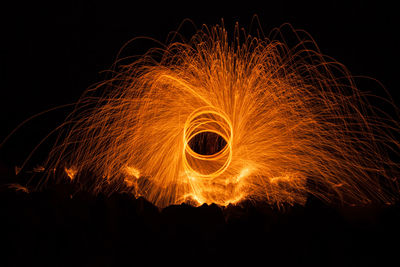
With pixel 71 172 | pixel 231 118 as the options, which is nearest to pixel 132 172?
pixel 71 172

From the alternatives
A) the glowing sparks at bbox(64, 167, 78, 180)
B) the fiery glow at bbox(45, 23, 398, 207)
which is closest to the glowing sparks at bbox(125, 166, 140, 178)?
the fiery glow at bbox(45, 23, 398, 207)

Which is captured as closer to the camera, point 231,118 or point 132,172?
point 132,172

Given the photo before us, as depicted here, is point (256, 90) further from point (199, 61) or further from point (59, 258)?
point (59, 258)

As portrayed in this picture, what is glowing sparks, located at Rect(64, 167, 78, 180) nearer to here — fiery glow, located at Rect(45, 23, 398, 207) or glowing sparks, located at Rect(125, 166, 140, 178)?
fiery glow, located at Rect(45, 23, 398, 207)

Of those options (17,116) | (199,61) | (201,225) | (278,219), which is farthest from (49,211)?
(17,116)

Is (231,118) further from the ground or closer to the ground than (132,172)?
further from the ground

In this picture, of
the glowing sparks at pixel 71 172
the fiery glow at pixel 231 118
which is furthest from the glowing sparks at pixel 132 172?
the glowing sparks at pixel 71 172

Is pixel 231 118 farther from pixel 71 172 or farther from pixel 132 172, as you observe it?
pixel 71 172

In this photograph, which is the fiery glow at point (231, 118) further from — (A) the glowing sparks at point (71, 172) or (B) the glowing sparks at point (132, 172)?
(A) the glowing sparks at point (71, 172)

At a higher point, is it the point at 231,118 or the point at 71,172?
the point at 231,118
